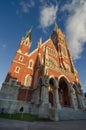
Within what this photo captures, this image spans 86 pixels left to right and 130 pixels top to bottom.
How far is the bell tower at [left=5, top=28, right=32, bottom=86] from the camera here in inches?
787

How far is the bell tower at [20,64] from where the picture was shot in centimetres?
1998

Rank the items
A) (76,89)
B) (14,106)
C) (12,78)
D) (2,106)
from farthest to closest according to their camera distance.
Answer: (76,89) → (12,78) → (14,106) → (2,106)

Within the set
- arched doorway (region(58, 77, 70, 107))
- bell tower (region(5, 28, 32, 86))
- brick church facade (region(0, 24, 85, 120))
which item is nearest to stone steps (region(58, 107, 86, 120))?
brick church facade (region(0, 24, 85, 120))

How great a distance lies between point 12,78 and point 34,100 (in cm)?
623

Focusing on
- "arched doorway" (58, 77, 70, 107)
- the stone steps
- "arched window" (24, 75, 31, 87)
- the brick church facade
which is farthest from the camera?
"arched doorway" (58, 77, 70, 107)

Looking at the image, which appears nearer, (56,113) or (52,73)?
(56,113)

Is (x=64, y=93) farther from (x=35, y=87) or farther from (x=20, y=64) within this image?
(x=20, y=64)

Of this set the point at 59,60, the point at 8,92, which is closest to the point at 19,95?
the point at 8,92

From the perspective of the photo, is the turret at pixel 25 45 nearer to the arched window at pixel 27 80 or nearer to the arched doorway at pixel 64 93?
the arched window at pixel 27 80

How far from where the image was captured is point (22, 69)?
21922 millimetres

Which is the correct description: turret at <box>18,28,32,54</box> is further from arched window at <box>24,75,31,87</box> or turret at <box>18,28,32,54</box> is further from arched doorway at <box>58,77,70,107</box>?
arched doorway at <box>58,77,70,107</box>

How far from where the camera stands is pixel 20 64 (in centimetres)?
2216

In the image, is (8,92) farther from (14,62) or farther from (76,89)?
(76,89)

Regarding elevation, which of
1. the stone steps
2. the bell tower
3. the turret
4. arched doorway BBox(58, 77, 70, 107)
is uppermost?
the turret
